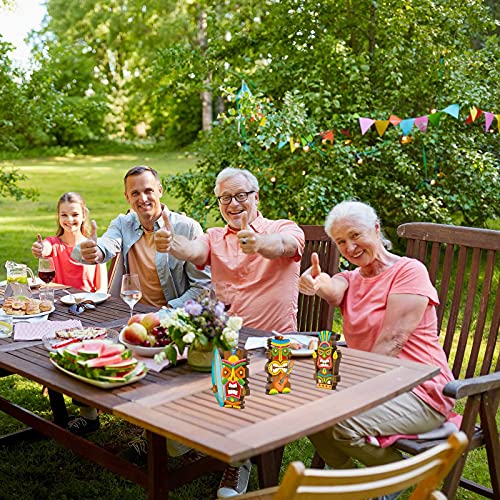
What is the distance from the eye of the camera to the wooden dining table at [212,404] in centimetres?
172

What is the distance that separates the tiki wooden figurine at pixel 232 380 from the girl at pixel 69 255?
2.02m

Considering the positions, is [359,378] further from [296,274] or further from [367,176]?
[367,176]

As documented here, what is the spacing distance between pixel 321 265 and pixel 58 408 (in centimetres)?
147

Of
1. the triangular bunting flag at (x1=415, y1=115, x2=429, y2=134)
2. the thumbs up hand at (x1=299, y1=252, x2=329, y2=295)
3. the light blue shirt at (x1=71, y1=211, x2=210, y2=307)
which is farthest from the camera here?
the triangular bunting flag at (x1=415, y1=115, x2=429, y2=134)

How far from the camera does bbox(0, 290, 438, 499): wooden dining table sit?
5.65ft

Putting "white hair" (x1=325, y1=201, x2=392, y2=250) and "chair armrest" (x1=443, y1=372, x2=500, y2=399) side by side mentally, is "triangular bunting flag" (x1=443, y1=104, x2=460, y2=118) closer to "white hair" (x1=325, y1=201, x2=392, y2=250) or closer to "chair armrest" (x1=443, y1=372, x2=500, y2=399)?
"white hair" (x1=325, y1=201, x2=392, y2=250)

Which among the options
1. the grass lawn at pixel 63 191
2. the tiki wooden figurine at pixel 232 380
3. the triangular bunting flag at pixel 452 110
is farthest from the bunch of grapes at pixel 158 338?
the grass lawn at pixel 63 191

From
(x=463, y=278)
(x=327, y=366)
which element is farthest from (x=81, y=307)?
(x=463, y=278)

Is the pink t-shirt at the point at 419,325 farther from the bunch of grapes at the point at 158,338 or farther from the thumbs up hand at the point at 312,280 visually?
the bunch of grapes at the point at 158,338

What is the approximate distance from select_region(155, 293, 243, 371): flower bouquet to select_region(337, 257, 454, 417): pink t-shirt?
0.71 meters

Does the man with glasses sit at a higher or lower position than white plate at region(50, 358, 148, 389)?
higher

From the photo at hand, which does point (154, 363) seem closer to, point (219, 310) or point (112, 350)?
point (112, 350)

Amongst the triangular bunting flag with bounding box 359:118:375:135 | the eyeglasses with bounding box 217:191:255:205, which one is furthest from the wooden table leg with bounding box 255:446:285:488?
the triangular bunting flag with bounding box 359:118:375:135

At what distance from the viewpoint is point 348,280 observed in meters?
2.77
